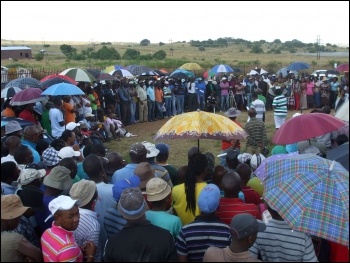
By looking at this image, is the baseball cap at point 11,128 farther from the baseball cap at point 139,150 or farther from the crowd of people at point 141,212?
the baseball cap at point 139,150

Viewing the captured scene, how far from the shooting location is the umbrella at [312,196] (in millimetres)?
3203

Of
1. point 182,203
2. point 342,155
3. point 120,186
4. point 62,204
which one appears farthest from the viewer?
point 182,203

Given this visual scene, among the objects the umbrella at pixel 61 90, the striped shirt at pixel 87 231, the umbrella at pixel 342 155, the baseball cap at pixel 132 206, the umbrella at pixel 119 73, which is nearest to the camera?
the umbrella at pixel 342 155

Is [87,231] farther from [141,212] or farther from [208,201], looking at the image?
[208,201]

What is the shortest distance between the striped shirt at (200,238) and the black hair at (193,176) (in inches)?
28.3

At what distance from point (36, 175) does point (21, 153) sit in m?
1.15

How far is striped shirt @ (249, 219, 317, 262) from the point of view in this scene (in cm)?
338

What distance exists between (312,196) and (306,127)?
2.25m

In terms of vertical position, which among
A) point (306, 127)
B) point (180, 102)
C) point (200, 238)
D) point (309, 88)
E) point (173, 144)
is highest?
point (306, 127)

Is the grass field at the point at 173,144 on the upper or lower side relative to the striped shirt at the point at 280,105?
lower

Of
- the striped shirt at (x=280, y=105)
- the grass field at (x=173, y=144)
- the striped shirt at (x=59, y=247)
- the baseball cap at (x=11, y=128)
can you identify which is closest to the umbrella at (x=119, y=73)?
the grass field at (x=173, y=144)

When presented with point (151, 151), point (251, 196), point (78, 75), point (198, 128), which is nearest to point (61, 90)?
point (78, 75)

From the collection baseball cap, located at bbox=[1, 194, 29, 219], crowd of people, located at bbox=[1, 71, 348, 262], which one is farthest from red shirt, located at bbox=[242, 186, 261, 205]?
baseball cap, located at bbox=[1, 194, 29, 219]

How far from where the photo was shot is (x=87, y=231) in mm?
3959
